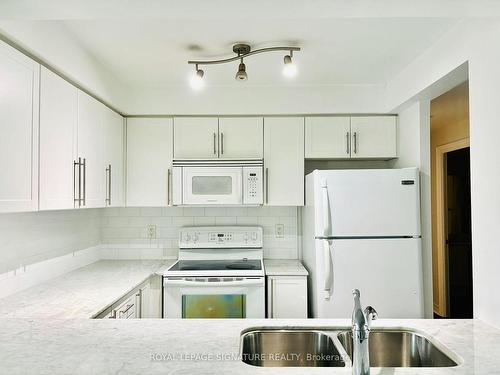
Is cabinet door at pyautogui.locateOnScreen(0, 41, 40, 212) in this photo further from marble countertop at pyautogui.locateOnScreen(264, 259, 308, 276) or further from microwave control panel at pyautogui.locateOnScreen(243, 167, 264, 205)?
marble countertop at pyautogui.locateOnScreen(264, 259, 308, 276)

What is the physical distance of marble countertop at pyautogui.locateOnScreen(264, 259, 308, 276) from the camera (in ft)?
9.12

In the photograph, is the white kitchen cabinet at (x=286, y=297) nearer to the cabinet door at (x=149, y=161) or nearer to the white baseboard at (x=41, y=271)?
the cabinet door at (x=149, y=161)

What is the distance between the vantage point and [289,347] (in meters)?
1.45

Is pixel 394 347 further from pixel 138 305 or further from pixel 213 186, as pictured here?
pixel 213 186

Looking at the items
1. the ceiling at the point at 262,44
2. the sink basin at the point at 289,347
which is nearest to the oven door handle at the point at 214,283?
the sink basin at the point at 289,347

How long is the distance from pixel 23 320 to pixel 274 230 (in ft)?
7.21

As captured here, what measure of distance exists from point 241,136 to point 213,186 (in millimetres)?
481

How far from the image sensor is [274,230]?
3363 millimetres

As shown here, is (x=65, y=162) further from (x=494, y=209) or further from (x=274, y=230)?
(x=494, y=209)


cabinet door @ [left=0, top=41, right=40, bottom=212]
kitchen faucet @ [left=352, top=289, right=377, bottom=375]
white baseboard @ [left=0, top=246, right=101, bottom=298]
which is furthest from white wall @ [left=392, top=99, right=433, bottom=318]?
white baseboard @ [left=0, top=246, right=101, bottom=298]

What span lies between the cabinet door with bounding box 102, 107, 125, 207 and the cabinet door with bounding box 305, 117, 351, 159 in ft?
5.05

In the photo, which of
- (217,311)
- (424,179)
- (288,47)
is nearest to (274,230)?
(217,311)

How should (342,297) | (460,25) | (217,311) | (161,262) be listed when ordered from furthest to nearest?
1. (161,262)
2. (217,311)
3. (342,297)
4. (460,25)

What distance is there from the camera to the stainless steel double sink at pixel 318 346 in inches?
55.4
